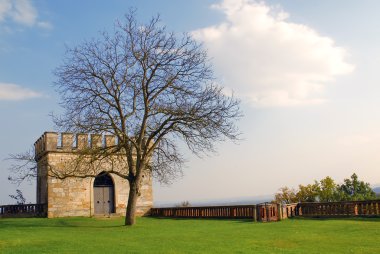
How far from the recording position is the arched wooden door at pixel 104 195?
31.0 meters

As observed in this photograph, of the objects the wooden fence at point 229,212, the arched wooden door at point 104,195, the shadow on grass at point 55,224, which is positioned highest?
the arched wooden door at point 104,195

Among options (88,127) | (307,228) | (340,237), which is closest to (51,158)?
(88,127)

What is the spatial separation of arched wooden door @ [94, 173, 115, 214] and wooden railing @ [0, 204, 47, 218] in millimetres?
3630

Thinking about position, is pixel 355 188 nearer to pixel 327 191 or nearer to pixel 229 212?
pixel 327 191

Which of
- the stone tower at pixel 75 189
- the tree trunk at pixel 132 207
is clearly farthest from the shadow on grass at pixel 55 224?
the stone tower at pixel 75 189

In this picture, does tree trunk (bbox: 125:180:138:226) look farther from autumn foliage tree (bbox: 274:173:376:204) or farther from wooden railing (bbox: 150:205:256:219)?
autumn foliage tree (bbox: 274:173:376:204)

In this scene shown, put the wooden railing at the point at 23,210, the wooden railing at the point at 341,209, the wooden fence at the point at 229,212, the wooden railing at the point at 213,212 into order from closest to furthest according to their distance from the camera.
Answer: the wooden railing at the point at 341,209, the wooden fence at the point at 229,212, the wooden railing at the point at 213,212, the wooden railing at the point at 23,210

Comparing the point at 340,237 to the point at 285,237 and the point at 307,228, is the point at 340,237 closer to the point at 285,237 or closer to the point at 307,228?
the point at 285,237

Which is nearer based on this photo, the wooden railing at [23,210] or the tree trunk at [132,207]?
the tree trunk at [132,207]

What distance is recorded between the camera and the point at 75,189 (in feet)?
98.4

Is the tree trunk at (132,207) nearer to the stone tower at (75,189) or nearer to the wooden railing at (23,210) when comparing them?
the stone tower at (75,189)

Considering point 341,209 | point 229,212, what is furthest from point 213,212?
point 341,209

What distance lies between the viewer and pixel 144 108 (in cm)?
2258

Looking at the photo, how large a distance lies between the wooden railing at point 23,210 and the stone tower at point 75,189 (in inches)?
26.0
